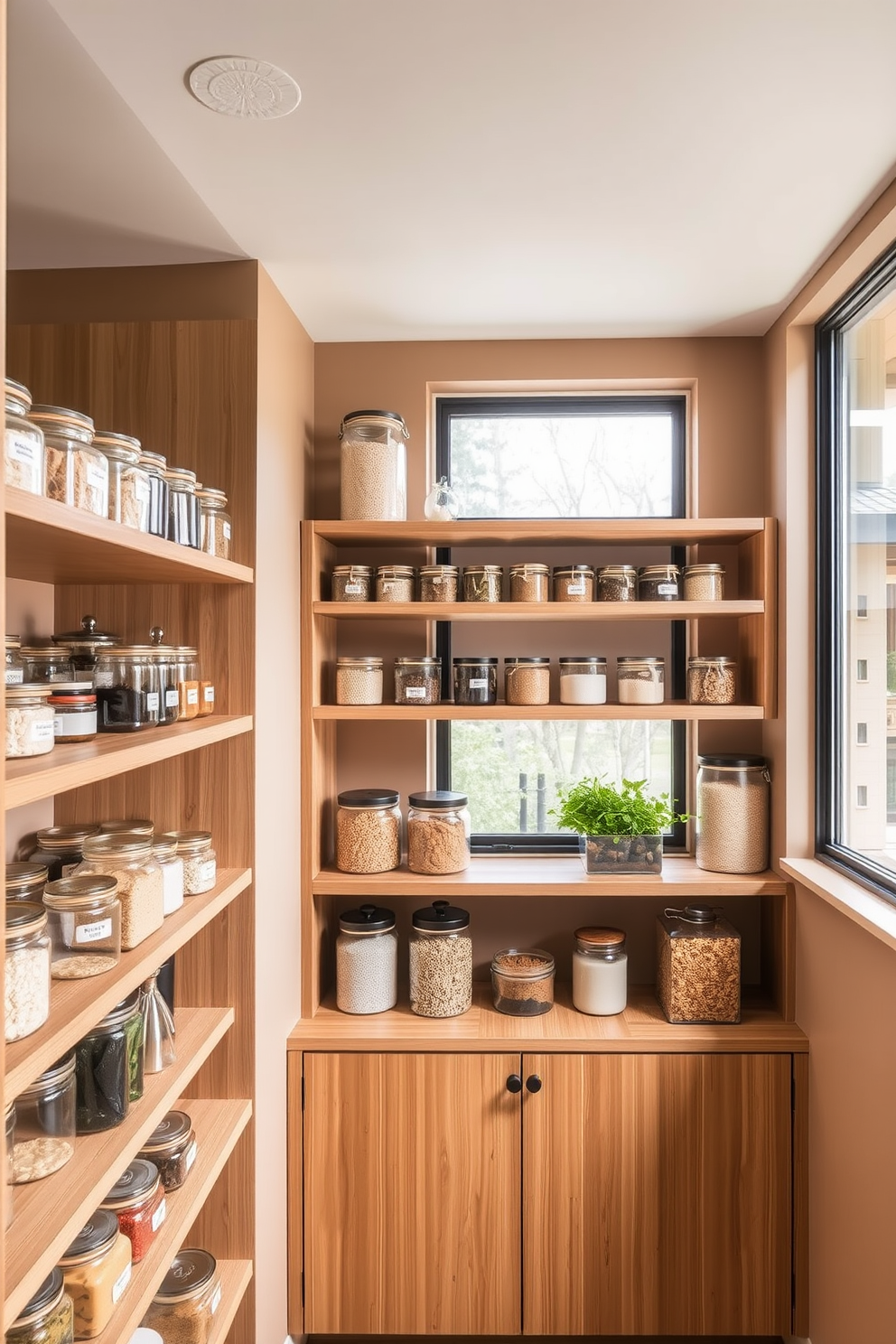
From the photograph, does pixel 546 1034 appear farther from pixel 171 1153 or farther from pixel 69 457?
pixel 69 457

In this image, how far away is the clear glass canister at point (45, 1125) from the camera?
118 cm

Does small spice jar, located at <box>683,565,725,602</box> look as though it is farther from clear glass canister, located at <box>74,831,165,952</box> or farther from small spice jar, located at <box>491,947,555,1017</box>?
clear glass canister, located at <box>74,831,165,952</box>

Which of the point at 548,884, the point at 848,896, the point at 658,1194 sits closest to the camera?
the point at 848,896

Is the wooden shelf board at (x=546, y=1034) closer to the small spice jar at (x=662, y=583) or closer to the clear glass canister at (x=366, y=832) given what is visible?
the clear glass canister at (x=366, y=832)

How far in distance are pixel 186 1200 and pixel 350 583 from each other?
52.7 inches

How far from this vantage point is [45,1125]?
1.22 meters

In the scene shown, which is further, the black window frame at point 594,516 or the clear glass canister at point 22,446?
the black window frame at point 594,516

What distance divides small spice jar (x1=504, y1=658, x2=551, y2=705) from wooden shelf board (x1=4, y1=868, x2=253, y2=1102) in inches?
33.6

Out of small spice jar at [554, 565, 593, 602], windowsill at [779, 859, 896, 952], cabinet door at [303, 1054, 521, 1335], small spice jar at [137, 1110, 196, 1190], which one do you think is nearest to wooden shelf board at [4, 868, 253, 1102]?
small spice jar at [137, 1110, 196, 1190]

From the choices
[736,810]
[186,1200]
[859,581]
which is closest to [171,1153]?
[186,1200]

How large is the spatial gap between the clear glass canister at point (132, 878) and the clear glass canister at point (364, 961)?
0.79m

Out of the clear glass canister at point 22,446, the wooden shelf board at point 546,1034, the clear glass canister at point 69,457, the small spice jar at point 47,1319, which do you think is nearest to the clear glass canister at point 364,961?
the wooden shelf board at point 546,1034

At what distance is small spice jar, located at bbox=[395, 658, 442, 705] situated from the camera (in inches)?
86.7

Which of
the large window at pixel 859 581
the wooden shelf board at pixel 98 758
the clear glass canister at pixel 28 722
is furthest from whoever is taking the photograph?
the large window at pixel 859 581
